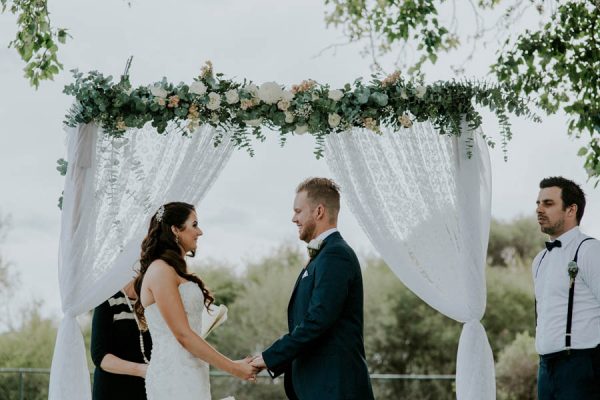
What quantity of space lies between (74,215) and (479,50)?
4568 millimetres

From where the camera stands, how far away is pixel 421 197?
4516 millimetres

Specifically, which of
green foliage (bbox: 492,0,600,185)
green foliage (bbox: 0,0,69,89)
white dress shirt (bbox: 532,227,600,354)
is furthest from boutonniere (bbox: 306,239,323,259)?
green foliage (bbox: 0,0,69,89)

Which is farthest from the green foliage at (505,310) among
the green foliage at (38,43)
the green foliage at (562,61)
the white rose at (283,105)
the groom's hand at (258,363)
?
the groom's hand at (258,363)

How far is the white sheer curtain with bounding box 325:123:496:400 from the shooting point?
446cm

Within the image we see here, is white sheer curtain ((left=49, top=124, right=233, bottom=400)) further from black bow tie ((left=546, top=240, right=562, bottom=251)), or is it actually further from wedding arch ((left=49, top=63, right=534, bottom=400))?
black bow tie ((left=546, top=240, right=562, bottom=251))

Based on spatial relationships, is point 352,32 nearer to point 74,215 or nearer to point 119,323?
point 74,215

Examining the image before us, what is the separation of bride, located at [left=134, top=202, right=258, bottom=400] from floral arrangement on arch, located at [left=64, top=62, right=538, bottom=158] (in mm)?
1144

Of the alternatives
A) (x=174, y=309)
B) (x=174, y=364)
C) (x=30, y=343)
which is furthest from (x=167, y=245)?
(x=30, y=343)

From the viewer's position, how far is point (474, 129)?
449 cm

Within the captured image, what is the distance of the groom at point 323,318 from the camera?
315 centimetres

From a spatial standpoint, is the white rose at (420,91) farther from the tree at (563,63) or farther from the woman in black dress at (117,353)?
the woman in black dress at (117,353)

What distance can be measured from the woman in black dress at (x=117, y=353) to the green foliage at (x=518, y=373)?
9.02m

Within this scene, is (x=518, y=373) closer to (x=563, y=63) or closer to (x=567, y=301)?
(x=563, y=63)

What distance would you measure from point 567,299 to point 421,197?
3.61 ft
